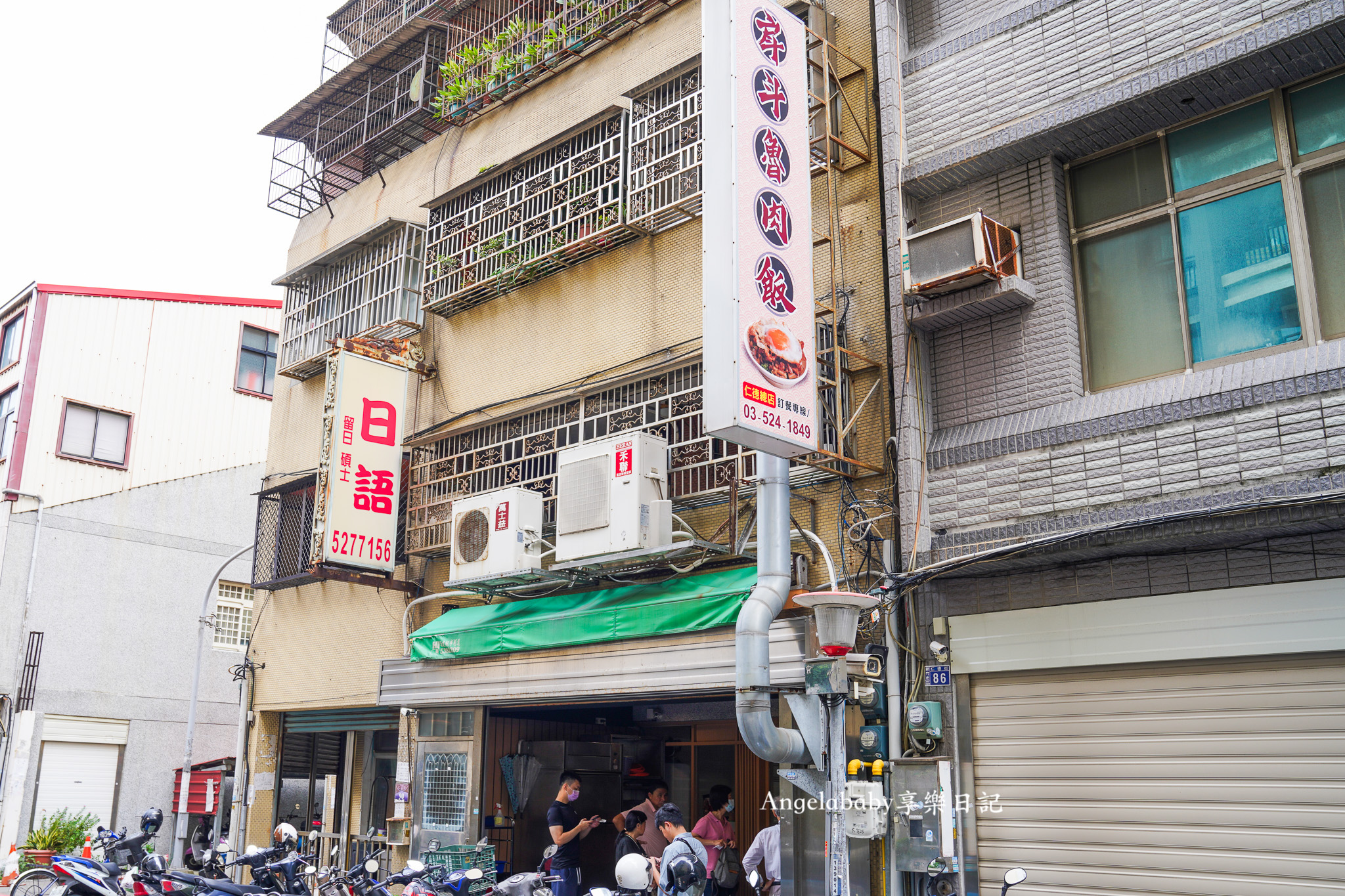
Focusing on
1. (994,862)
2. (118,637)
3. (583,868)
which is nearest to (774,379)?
(994,862)

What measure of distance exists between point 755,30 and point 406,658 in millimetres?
8778

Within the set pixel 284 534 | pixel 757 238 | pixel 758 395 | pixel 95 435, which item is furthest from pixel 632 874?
pixel 95 435

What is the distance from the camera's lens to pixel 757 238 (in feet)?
31.2

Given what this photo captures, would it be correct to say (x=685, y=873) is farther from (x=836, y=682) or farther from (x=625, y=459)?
(x=625, y=459)

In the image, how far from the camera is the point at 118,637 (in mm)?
25297

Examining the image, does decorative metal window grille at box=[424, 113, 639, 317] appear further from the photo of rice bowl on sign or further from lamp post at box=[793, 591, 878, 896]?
lamp post at box=[793, 591, 878, 896]

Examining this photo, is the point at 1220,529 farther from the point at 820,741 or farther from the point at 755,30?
the point at 755,30

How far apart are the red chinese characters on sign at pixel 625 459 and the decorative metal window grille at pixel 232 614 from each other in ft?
60.5

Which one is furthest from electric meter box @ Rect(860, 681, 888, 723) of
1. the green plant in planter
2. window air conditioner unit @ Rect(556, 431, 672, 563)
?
the green plant in planter

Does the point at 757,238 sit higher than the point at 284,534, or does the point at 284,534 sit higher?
the point at 757,238

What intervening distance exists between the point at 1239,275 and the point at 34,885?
54.1 ft

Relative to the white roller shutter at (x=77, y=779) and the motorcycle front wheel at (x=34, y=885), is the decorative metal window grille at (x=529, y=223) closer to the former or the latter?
the motorcycle front wheel at (x=34, y=885)

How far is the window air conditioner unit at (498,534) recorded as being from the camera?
41.5 ft

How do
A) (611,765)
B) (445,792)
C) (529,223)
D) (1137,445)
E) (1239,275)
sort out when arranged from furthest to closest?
1. (611,765)
2. (529,223)
3. (445,792)
4. (1239,275)
5. (1137,445)
